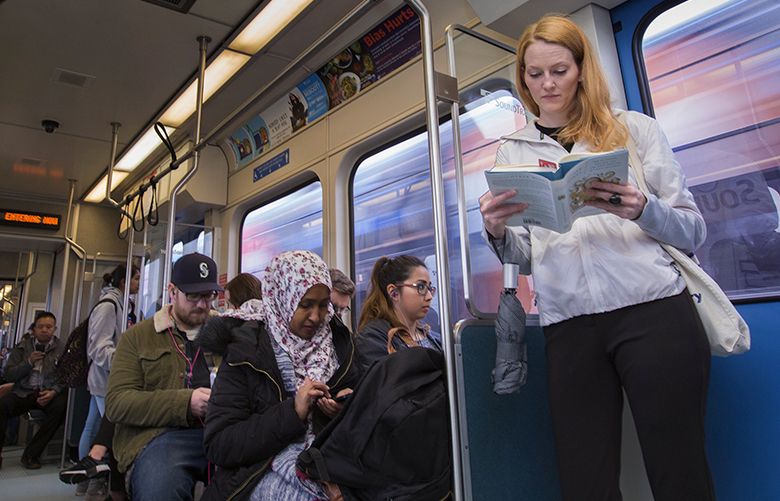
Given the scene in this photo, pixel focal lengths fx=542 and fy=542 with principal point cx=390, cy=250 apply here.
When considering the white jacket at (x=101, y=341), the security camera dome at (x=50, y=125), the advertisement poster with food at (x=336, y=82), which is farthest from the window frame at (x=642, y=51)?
the security camera dome at (x=50, y=125)

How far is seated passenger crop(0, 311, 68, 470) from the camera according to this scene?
5.32 metres

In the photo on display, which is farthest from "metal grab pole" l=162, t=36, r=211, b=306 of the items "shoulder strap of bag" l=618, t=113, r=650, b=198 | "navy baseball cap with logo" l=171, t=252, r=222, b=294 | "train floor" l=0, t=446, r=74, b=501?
"shoulder strap of bag" l=618, t=113, r=650, b=198

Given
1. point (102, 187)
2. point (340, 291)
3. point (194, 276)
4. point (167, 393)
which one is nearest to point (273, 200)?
point (340, 291)

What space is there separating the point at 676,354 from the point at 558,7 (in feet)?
5.90

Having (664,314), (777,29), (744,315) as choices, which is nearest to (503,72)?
(777,29)

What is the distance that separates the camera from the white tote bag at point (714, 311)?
1175mm

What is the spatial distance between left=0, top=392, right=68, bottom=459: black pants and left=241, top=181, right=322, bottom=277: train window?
7.61ft

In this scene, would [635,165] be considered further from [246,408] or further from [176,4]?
[176,4]

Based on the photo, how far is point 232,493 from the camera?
4.83 feet

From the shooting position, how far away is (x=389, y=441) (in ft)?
4.50

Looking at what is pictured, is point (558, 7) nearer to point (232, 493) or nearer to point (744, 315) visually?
point (744, 315)

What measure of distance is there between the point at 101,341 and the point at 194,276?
2.28m

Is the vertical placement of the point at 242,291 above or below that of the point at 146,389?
above

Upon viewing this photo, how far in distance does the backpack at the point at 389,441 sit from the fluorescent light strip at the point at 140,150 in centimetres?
465
